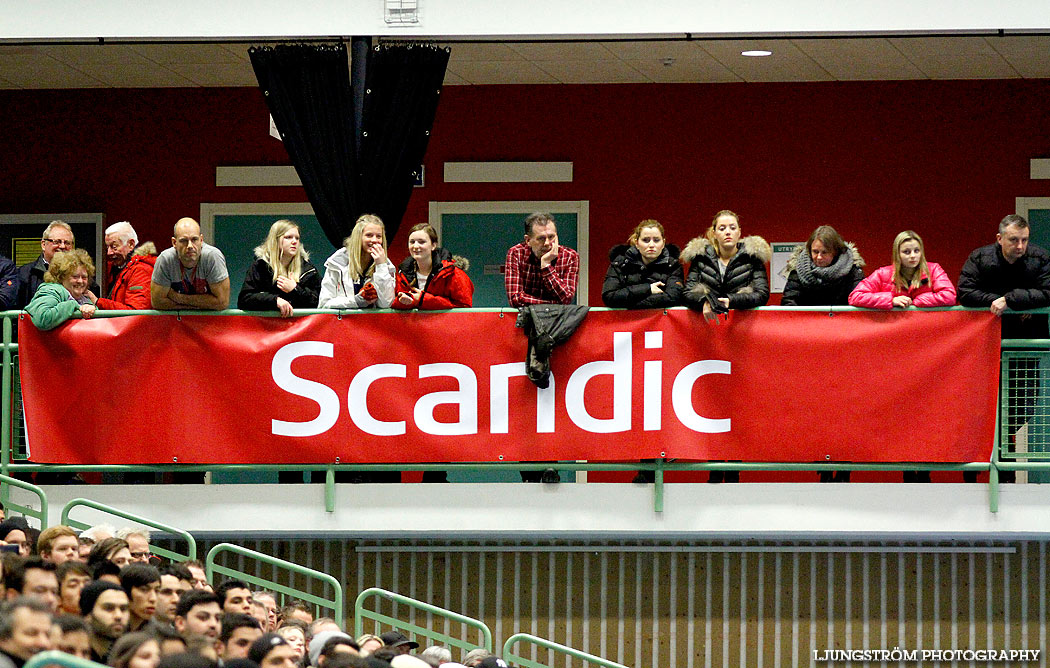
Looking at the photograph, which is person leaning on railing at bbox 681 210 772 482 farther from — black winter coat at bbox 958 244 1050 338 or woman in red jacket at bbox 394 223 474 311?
woman in red jacket at bbox 394 223 474 311

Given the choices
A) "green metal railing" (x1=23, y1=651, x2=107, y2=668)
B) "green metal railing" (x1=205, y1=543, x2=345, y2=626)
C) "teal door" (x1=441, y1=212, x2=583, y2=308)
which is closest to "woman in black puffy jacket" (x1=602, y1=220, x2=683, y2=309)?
"green metal railing" (x1=205, y1=543, x2=345, y2=626)

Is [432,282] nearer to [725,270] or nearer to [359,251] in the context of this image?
[359,251]

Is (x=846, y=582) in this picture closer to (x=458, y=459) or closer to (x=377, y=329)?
(x=458, y=459)

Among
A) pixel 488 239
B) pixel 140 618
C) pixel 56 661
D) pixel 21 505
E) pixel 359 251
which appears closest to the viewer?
pixel 56 661

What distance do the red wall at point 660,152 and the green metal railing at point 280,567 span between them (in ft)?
12.6

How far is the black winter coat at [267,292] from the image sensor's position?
9.89m

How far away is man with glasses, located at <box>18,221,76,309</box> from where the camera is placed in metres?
10.3

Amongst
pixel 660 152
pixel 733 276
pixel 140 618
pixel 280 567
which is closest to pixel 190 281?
pixel 280 567

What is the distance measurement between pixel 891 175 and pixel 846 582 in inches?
166

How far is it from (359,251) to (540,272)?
48.2 inches

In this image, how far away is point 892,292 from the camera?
32.2ft

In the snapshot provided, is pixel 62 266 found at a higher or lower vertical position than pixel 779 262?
lower

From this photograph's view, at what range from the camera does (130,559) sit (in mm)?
8688

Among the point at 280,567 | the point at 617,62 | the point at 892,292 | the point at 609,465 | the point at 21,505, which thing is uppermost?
the point at 617,62
